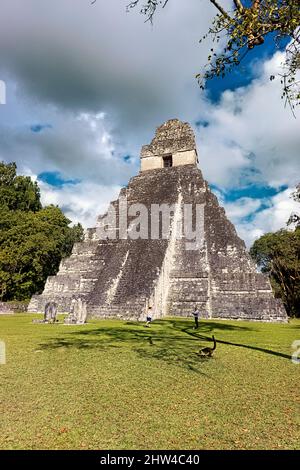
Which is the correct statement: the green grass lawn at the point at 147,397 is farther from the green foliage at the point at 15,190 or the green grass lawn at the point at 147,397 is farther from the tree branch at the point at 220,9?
the green foliage at the point at 15,190

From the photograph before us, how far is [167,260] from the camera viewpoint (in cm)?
1802

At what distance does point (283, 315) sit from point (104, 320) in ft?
26.9

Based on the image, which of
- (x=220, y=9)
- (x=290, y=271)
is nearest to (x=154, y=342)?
(x=220, y=9)

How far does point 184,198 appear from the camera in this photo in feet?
70.4

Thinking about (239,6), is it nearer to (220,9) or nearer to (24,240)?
(220,9)

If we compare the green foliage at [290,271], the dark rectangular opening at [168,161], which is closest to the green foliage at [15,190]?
the dark rectangular opening at [168,161]

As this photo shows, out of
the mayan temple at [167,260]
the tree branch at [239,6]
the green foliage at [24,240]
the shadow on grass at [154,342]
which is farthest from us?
the green foliage at [24,240]

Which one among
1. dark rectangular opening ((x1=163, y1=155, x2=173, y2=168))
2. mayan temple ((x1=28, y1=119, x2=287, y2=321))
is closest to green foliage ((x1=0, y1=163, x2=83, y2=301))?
mayan temple ((x1=28, y1=119, x2=287, y2=321))

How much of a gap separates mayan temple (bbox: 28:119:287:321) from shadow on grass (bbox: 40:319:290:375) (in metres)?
3.64

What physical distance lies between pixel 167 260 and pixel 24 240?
14404mm

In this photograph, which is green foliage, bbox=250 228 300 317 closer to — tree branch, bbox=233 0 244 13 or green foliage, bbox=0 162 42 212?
tree branch, bbox=233 0 244 13

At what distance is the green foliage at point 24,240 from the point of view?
1034 inches

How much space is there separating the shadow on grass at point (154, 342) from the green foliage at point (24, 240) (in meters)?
17.5

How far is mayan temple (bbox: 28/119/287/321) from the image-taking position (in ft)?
52.3
